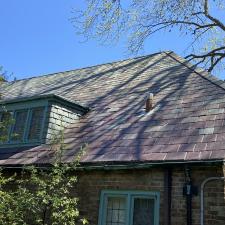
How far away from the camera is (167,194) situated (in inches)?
306

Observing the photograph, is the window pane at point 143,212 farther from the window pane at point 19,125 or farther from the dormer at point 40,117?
the window pane at point 19,125

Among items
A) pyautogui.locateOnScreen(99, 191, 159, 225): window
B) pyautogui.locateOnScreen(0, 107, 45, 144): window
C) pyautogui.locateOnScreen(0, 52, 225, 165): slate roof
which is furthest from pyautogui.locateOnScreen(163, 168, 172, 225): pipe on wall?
pyautogui.locateOnScreen(0, 107, 45, 144): window

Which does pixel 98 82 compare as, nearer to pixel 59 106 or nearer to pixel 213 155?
pixel 59 106

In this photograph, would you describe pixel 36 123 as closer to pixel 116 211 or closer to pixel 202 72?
pixel 116 211

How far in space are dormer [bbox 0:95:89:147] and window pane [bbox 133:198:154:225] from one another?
12.0 feet

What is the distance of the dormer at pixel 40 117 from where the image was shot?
1114cm

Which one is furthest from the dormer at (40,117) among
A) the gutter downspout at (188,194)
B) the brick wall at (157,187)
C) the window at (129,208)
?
the gutter downspout at (188,194)

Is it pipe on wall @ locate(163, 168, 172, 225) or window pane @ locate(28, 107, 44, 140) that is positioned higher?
window pane @ locate(28, 107, 44, 140)

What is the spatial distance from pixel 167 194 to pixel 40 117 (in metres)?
5.21

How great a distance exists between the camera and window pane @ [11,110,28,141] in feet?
38.1

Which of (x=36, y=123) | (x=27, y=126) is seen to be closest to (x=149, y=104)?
(x=36, y=123)

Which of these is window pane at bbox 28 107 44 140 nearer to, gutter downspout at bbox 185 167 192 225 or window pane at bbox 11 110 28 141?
window pane at bbox 11 110 28 141

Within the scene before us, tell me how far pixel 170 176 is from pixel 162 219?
86 cm

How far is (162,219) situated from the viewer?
7664mm
